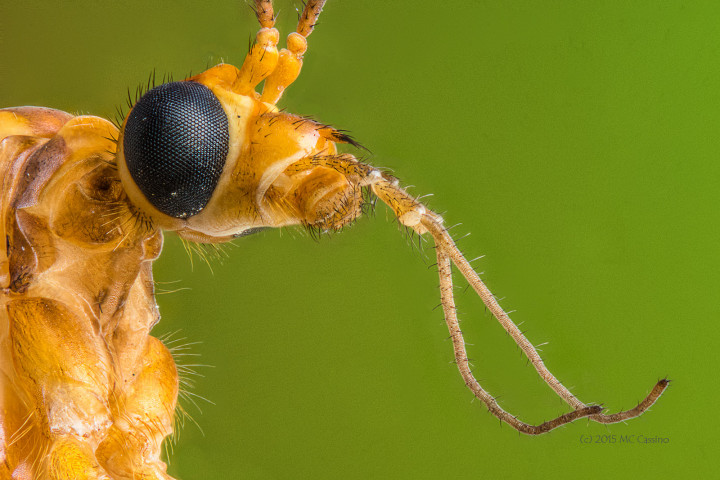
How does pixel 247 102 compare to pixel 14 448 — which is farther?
pixel 14 448

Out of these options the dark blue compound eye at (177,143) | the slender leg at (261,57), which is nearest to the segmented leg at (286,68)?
the slender leg at (261,57)

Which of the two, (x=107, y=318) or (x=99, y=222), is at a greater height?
(x=99, y=222)

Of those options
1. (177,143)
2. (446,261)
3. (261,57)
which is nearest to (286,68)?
(261,57)

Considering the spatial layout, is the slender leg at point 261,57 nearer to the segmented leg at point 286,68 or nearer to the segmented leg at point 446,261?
the segmented leg at point 286,68

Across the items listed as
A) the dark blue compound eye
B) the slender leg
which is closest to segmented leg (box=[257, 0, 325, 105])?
the slender leg

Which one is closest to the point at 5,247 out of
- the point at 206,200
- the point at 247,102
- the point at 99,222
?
the point at 99,222

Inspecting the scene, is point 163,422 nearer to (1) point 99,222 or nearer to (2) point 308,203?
(1) point 99,222

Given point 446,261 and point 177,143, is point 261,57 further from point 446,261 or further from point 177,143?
point 446,261
